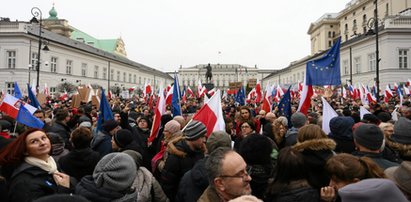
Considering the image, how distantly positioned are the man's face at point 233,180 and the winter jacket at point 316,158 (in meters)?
0.83

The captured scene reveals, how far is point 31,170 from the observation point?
2.94 meters

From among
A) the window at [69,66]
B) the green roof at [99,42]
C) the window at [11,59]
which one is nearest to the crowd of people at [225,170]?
the window at [11,59]

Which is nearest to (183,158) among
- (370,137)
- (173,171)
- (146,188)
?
(173,171)

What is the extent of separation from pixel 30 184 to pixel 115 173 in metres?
0.83

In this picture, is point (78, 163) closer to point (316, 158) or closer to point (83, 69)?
point (316, 158)

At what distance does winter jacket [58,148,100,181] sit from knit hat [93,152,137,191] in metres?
1.25

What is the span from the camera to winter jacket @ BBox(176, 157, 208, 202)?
3.08 metres

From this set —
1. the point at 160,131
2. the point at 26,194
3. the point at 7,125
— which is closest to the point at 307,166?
the point at 26,194

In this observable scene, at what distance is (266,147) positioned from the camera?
10.4 feet

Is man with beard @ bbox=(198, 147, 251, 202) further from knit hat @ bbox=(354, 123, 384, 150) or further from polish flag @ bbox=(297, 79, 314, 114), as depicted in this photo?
polish flag @ bbox=(297, 79, 314, 114)

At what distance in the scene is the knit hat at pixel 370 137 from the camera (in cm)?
337

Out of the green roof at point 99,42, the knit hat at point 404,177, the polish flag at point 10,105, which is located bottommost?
the knit hat at point 404,177

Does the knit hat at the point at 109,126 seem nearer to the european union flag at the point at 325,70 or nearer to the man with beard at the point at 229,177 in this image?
the man with beard at the point at 229,177

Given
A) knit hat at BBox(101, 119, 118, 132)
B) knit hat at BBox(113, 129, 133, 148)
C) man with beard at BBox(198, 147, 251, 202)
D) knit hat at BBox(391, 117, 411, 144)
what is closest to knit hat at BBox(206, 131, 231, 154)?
man with beard at BBox(198, 147, 251, 202)
